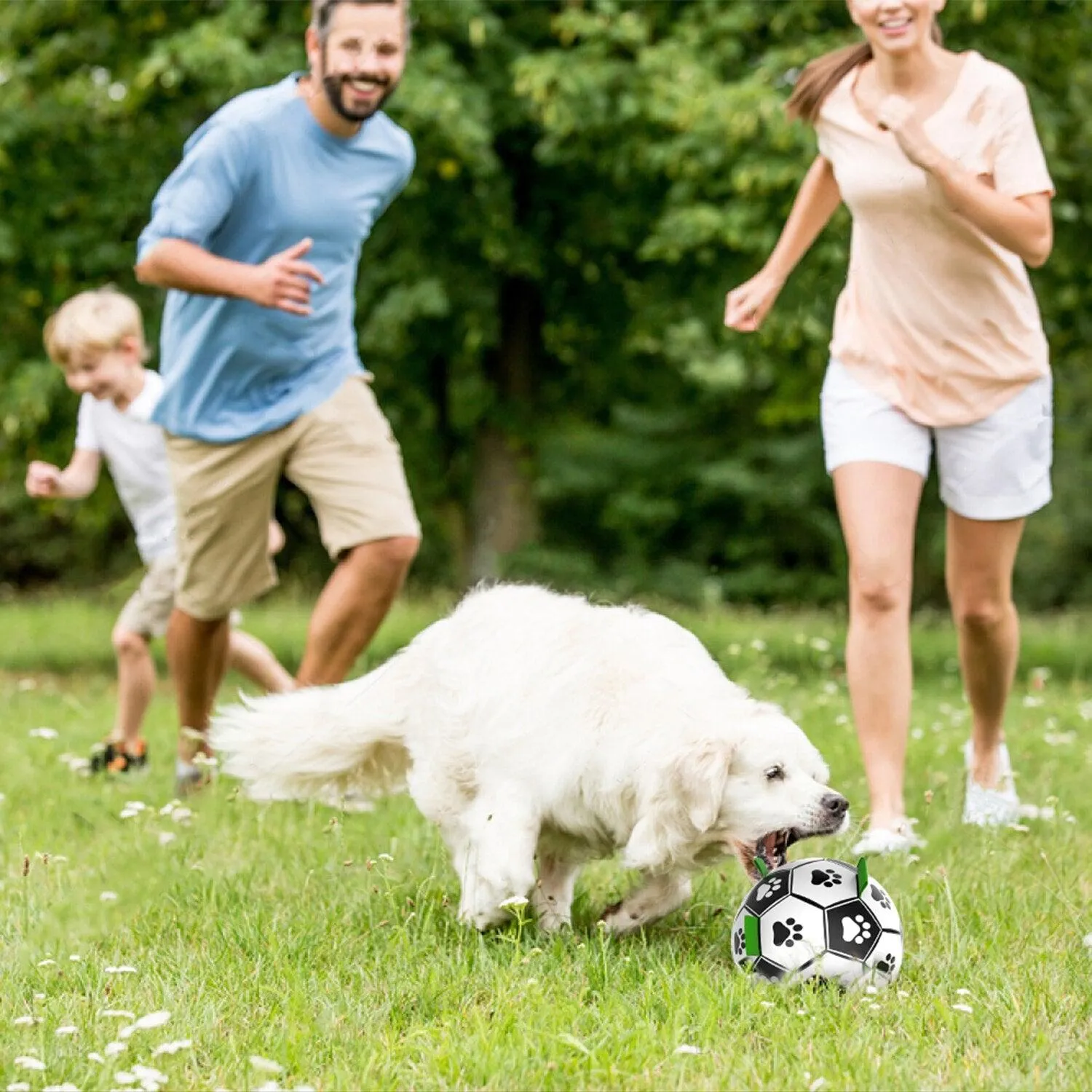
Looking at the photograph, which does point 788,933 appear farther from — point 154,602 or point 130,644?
point 130,644

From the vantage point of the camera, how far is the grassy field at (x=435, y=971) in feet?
9.70

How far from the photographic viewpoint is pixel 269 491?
226 inches

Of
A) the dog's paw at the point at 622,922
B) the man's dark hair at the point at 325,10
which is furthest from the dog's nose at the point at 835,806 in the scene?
the man's dark hair at the point at 325,10

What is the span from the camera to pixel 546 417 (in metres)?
14.1

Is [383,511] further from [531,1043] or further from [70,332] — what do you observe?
[531,1043]

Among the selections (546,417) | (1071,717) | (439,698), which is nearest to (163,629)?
(439,698)

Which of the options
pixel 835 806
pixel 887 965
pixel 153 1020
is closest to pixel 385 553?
pixel 835 806

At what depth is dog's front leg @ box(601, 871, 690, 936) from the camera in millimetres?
3830

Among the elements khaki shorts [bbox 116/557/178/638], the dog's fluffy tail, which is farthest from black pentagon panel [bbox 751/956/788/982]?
khaki shorts [bbox 116/557/178/638]

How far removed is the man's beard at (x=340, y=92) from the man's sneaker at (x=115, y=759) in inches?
105

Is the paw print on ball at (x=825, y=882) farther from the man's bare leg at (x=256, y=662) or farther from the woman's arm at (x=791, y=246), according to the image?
the man's bare leg at (x=256, y=662)

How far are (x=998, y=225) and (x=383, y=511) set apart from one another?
2.25 m

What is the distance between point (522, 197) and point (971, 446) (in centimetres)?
806

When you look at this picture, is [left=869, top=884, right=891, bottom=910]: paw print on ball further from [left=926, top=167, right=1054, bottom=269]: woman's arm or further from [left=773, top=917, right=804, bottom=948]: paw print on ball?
[left=926, top=167, right=1054, bottom=269]: woman's arm
